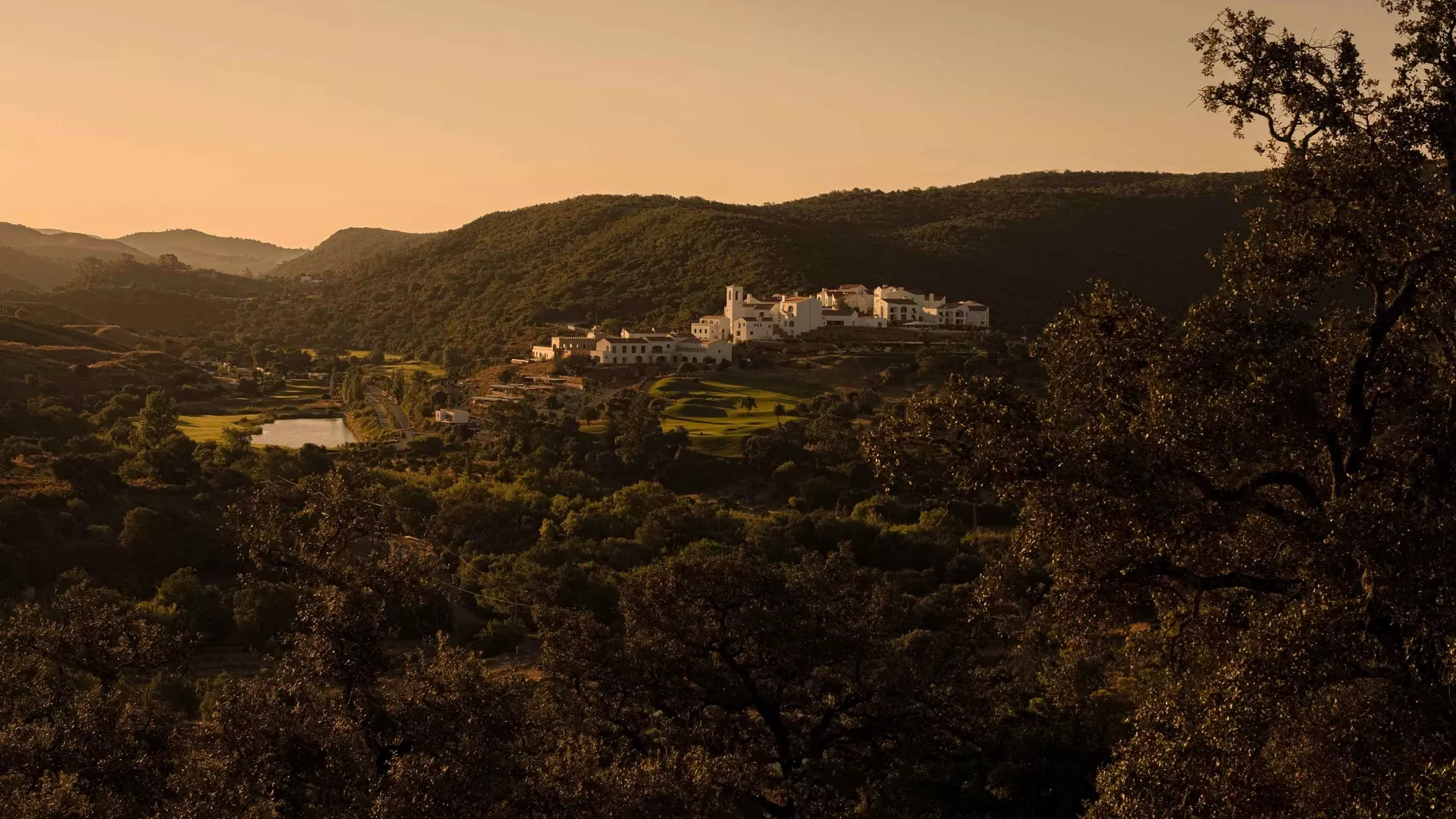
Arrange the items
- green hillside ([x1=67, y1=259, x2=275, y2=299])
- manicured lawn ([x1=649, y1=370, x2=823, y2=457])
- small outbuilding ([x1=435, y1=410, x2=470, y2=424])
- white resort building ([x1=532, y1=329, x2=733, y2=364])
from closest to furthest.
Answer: manicured lawn ([x1=649, y1=370, x2=823, y2=457]), small outbuilding ([x1=435, y1=410, x2=470, y2=424]), white resort building ([x1=532, y1=329, x2=733, y2=364]), green hillside ([x1=67, y1=259, x2=275, y2=299])

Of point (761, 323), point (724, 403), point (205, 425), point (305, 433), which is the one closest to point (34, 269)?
point (205, 425)

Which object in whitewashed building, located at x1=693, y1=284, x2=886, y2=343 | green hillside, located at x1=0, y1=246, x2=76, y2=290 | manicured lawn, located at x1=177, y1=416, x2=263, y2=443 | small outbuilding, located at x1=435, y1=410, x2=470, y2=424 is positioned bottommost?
A: manicured lawn, located at x1=177, y1=416, x2=263, y2=443

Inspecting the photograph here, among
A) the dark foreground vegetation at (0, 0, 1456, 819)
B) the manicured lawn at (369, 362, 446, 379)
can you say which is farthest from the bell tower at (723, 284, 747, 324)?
the dark foreground vegetation at (0, 0, 1456, 819)

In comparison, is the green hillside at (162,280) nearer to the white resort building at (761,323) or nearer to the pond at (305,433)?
the pond at (305,433)

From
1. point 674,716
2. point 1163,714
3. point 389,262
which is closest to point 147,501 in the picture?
point 674,716

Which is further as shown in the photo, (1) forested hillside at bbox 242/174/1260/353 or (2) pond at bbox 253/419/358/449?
(1) forested hillside at bbox 242/174/1260/353

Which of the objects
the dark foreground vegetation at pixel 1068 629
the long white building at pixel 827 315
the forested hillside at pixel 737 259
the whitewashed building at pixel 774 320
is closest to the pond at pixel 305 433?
the forested hillside at pixel 737 259

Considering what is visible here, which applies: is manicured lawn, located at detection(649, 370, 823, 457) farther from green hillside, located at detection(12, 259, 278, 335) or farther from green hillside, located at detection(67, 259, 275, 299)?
green hillside, located at detection(67, 259, 275, 299)
